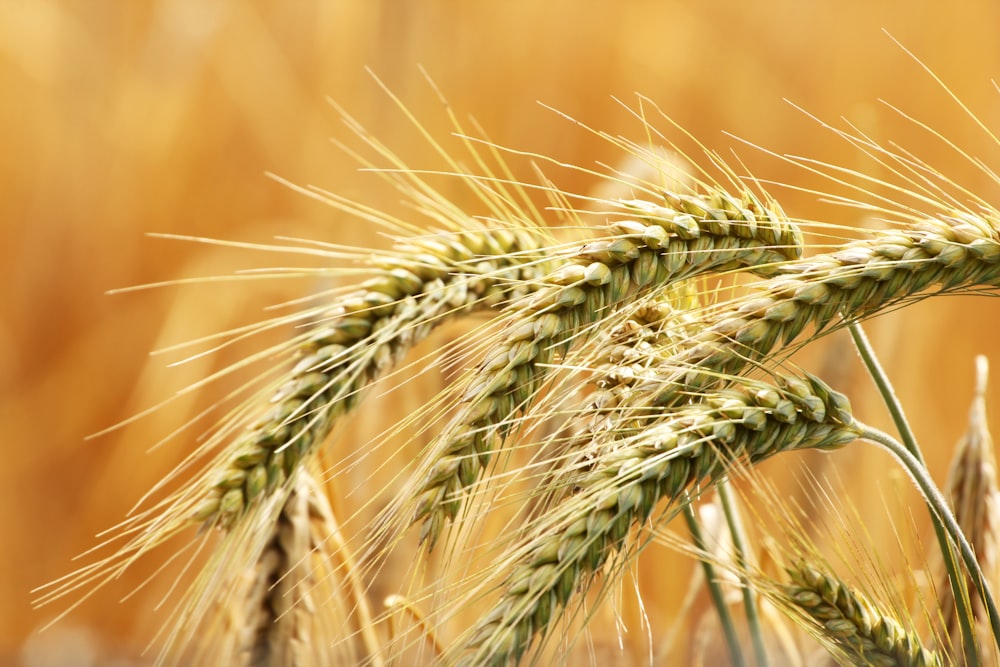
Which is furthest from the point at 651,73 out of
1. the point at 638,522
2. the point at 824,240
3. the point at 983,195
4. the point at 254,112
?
the point at 638,522

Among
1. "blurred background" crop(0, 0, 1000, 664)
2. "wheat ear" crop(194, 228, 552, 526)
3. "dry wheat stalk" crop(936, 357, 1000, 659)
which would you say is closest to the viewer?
"wheat ear" crop(194, 228, 552, 526)

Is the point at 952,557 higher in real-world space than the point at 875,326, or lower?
higher

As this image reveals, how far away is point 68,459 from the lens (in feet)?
7.39

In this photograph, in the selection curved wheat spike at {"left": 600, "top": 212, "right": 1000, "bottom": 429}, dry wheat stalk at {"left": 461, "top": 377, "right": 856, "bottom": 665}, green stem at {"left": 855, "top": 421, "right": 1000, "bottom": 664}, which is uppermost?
curved wheat spike at {"left": 600, "top": 212, "right": 1000, "bottom": 429}

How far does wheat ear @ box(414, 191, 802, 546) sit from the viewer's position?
49 cm

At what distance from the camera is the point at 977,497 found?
70cm

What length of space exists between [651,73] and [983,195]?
0.80 m

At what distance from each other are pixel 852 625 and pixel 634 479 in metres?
0.18

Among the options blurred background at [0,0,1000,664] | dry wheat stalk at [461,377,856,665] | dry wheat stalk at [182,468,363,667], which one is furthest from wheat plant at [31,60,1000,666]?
blurred background at [0,0,1000,664]

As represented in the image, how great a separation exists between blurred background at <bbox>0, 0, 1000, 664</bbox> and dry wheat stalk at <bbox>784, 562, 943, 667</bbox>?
152cm

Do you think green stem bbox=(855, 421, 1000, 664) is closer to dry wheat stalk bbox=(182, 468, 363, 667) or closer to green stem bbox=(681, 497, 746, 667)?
green stem bbox=(681, 497, 746, 667)

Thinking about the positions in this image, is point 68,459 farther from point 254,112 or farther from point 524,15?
point 524,15

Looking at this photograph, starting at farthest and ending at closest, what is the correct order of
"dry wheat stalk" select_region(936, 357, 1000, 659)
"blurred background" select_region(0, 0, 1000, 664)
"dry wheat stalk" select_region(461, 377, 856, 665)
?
"blurred background" select_region(0, 0, 1000, 664), "dry wheat stalk" select_region(936, 357, 1000, 659), "dry wheat stalk" select_region(461, 377, 856, 665)

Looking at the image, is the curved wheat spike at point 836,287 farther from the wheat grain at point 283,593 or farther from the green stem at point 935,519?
the wheat grain at point 283,593
